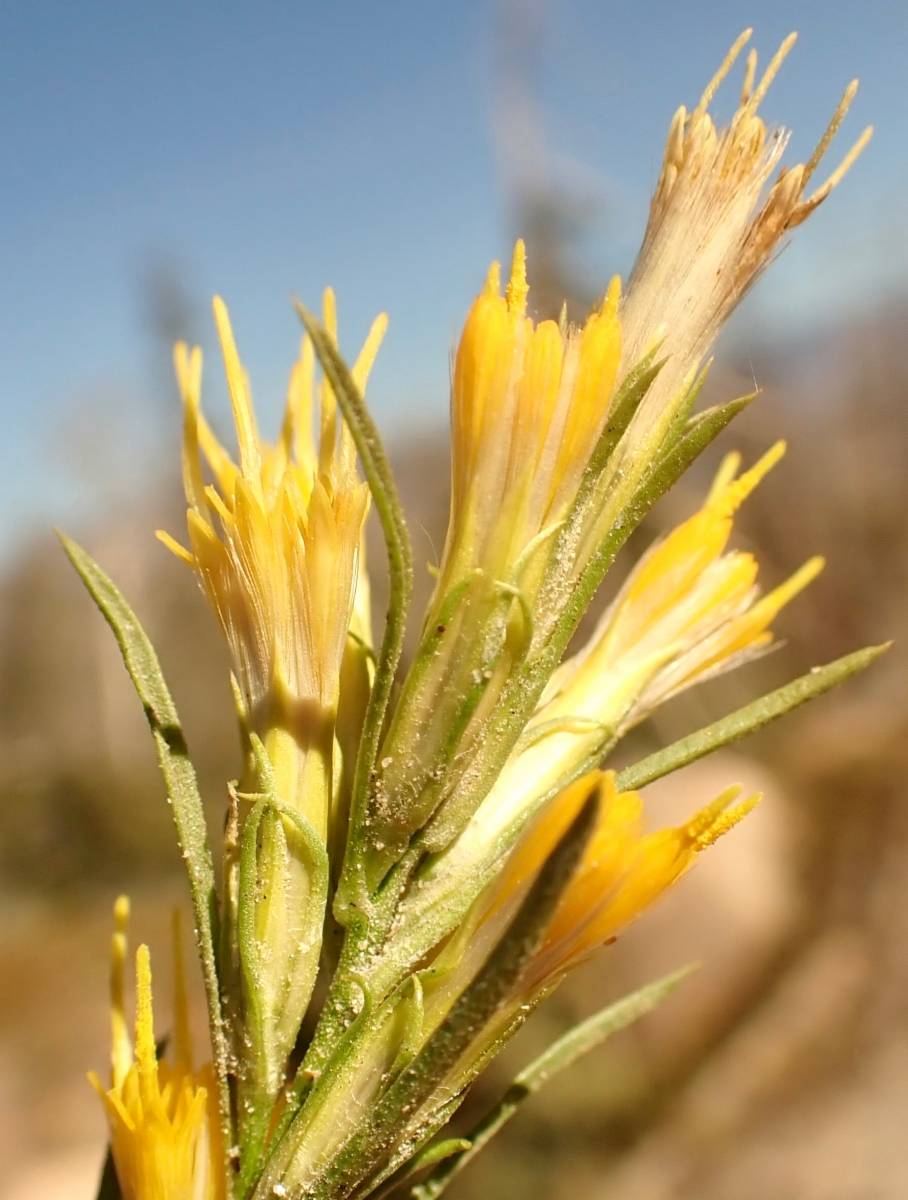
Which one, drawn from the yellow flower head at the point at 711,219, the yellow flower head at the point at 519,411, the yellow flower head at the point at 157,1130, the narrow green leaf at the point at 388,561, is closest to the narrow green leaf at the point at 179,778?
the yellow flower head at the point at 157,1130

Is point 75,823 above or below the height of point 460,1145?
above

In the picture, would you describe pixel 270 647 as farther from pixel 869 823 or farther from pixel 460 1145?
pixel 869 823

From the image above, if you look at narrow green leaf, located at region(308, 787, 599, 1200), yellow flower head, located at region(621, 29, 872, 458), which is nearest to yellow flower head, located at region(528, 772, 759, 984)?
narrow green leaf, located at region(308, 787, 599, 1200)

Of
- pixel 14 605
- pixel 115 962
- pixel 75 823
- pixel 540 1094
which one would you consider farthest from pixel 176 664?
pixel 115 962

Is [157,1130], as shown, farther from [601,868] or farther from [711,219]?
[711,219]

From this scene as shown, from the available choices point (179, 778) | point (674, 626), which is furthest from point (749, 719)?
point (179, 778)

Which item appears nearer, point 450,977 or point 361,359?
point 450,977
